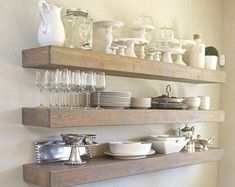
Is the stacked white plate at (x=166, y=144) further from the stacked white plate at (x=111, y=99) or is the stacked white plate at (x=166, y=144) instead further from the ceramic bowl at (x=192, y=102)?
the stacked white plate at (x=111, y=99)

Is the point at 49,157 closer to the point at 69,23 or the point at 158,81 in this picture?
the point at 69,23

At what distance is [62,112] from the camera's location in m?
1.70

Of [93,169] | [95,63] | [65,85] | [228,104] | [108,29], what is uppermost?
[108,29]

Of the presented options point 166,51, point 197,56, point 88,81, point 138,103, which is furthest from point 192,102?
point 88,81

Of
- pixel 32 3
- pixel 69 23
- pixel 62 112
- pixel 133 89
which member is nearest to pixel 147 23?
pixel 133 89

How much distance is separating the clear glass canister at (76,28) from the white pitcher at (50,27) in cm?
14

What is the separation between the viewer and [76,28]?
1.94 meters

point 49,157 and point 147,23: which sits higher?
point 147,23

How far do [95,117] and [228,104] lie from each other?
1818 millimetres

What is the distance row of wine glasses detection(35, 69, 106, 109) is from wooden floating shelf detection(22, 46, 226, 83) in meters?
0.04

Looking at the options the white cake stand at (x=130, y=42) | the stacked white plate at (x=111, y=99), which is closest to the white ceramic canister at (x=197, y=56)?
the white cake stand at (x=130, y=42)

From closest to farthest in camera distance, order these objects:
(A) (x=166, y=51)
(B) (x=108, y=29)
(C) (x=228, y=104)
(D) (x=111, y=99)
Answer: (D) (x=111, y=99) < (B) (x=108, y=29) < (A) (x=166, y=51) < (C) (x=228, y=104)

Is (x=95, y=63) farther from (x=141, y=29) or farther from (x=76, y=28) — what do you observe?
(x=141, y=29)

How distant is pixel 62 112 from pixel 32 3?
0.66 meters
